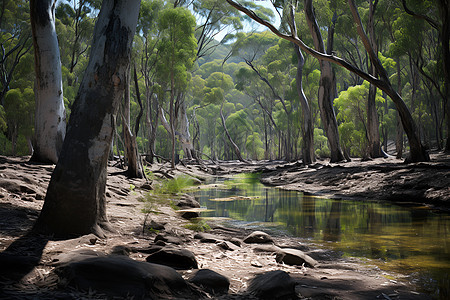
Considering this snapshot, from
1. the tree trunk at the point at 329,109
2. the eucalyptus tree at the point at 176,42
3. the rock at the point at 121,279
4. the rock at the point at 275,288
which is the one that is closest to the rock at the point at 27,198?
the rock at the point at 121,279

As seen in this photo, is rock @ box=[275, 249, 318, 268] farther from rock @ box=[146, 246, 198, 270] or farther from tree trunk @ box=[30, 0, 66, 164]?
tree trunk @ box=[30, 0, 66, 164]

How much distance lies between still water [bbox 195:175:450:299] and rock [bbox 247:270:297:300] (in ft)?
3.76

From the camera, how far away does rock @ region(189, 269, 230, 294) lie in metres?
2.45

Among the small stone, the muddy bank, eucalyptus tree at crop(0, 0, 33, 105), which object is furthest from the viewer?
eucalyptus tree at crop(0, 0, 33, 105)

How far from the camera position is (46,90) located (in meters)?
9.35

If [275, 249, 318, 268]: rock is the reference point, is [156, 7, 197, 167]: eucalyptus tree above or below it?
above

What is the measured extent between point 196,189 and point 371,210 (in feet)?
23.9

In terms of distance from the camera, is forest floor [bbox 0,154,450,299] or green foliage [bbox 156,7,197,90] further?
green foliage [bbox 156,7,197,90]

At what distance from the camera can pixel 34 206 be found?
477 centimetres

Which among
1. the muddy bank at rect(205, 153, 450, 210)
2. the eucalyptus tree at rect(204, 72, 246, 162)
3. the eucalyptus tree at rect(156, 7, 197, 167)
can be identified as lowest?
the muddy bank at rect(205, 153, 450, 210)

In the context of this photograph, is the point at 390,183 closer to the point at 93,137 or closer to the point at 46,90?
the point at 93,137

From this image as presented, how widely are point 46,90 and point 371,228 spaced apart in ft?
27.6

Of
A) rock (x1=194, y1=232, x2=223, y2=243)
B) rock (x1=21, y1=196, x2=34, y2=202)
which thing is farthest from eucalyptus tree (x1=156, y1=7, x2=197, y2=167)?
rock (x1=194, y1=232, x2=223, y2=243)

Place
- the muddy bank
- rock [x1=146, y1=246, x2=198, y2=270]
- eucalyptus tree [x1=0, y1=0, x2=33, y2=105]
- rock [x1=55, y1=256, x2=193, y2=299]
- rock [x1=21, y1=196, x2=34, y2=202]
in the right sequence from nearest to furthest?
1. rock [x1=55, y1=256, x2=193, y2=299]
2. rock [x1=146, y1=246, x2=198, y2=270]
3. rock [x1=21, y1=196, x2=34, y2=202]
4. the muddy bank
5. eucalyptus tree [x1=0, y1=0, x2=33, y2=105]
